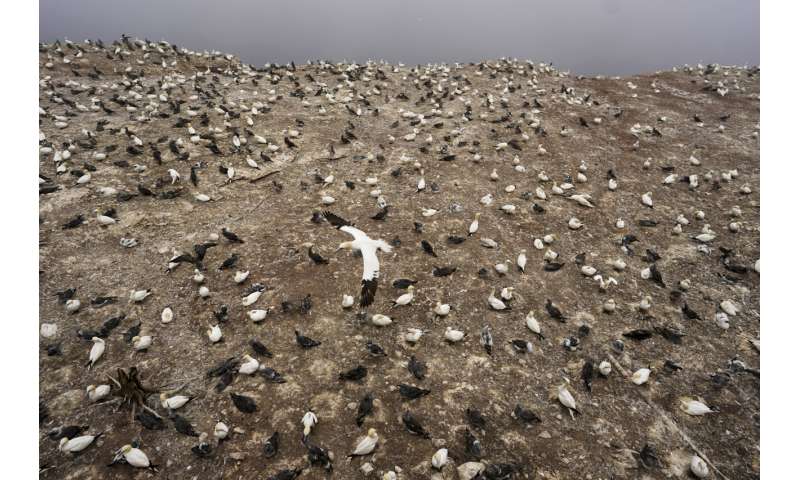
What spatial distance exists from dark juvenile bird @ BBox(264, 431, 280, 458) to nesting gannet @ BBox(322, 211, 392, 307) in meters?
3.48

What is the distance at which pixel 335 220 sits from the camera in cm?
1213

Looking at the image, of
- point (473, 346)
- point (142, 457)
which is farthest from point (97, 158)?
point (473, 346)

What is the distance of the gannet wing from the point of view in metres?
9.28

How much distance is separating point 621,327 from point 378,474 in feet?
20.9

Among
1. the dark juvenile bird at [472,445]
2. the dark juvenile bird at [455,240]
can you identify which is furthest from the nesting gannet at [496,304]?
the dark juvenile bird at [472,445]

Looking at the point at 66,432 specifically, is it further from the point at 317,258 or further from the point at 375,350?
the point at 317,258

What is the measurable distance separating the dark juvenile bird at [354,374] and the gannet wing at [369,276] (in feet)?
6.50

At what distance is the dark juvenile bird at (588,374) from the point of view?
300 inches

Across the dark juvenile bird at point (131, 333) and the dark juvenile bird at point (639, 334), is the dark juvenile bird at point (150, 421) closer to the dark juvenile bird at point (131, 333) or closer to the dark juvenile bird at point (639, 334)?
the dark juvenile bird at point (131, 333)

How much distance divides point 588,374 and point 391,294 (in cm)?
440

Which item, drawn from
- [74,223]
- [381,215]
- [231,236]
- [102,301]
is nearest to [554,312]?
[381,215]

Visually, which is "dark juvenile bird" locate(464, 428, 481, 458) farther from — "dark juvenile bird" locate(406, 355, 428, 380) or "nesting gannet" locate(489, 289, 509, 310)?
"nesting gannet" locate(489, 289, 509, 310)

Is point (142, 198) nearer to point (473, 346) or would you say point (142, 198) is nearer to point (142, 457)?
point (142, 457)

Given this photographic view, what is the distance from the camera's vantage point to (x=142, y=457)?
19.2ft
